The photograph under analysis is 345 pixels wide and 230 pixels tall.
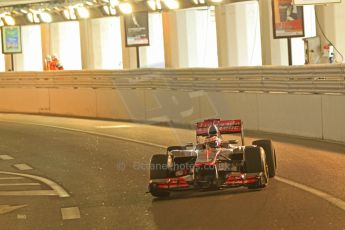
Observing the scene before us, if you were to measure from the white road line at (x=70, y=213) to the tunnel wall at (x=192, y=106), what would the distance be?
20.8 feet

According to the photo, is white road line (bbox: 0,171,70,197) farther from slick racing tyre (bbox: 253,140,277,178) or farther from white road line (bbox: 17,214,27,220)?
slick racing tyre (bbox: 253,140,277,178)

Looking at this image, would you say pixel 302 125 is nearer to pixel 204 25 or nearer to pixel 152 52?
pixel 204 25

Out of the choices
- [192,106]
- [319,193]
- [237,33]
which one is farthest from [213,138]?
[237,33]

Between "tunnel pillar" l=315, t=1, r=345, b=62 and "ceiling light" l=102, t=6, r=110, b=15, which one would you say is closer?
"tunnel pillar" l=315, t=1, r=345, b=62

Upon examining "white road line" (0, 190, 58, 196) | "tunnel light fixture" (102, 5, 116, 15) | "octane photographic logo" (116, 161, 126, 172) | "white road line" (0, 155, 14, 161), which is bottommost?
"white road line" (0, 190, 58, 196)

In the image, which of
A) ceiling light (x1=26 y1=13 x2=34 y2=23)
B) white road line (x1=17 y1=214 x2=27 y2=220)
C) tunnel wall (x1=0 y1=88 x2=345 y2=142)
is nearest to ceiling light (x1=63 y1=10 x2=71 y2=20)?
ceiling light (x1=26 y1=13 x2=34 y2=23)

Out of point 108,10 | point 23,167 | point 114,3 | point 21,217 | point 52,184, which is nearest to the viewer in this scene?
point 21,217

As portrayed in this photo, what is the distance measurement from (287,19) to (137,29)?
805cm

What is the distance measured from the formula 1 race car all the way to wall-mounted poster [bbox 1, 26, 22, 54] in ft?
78.9

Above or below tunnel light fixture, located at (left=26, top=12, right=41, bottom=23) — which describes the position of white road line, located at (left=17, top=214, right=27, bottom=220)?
below

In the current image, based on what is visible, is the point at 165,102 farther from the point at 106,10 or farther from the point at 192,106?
the point at 106,10

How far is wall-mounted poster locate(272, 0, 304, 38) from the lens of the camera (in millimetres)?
18016

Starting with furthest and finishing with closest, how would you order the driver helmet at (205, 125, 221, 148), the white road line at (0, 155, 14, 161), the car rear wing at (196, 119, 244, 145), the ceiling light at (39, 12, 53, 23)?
the ceiling light at (39, 12, 53, 23) < the white road line at (0, 155, 14, 161) < the car rear wing at (196, 119, 244, 145) < the driver helmet at (205, 125, 221, 148)

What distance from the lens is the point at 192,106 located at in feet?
62.2
